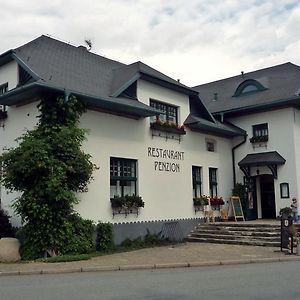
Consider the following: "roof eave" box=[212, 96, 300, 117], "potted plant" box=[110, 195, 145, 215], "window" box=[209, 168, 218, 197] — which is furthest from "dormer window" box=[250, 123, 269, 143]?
"potted plant" box=[110, 195, 145, 215]

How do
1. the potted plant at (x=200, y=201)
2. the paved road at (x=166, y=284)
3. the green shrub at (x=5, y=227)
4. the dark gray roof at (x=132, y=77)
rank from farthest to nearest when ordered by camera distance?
the potted plant at (x=200, y=201), the dark gray roof at (x=132, y=77), the green shrub at (x=5, y=227), the paved road at (x=166, y=284)

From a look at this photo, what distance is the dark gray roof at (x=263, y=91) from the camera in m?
23.3

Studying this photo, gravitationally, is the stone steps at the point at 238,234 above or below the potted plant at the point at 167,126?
below

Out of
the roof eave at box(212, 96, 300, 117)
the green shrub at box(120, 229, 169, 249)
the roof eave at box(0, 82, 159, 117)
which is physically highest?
the roof eave at box(212, 96, 300, 117)

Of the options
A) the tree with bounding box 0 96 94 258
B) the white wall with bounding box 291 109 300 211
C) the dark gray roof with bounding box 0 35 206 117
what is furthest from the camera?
the white wall with bounding box 291 109 300 211

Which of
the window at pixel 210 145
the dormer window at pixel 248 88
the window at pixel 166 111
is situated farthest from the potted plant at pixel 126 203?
the dormer window at pixel 248 88

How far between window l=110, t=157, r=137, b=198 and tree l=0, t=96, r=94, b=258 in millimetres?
2176

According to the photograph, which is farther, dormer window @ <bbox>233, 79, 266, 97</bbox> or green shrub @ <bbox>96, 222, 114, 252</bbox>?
dormer window @ <bbox>233, 79, 266, 97</bbox>

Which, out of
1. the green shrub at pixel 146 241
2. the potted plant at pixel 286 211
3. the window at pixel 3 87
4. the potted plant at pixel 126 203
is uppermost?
the window at pixel 3 87

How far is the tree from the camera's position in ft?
47.3

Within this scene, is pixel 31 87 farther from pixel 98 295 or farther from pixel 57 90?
pixel 98 295

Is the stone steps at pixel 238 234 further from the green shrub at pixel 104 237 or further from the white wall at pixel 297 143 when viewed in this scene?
the green shrub at pixel 104 237

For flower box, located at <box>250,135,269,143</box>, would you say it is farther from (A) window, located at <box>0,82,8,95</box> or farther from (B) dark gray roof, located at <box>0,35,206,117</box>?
(A) window, located at <box>0,82,8,95</box>

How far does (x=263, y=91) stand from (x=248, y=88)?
1.18 m
